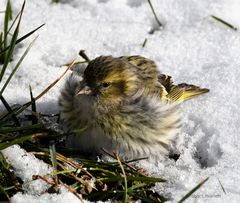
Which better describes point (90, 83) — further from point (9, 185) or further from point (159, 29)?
point (159, 29)

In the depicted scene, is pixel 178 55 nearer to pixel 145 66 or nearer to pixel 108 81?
pixel 145 66

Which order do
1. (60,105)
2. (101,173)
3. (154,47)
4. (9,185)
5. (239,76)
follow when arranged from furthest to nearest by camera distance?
(154,47), (239,76), (60,105), (101,173), (9,185)

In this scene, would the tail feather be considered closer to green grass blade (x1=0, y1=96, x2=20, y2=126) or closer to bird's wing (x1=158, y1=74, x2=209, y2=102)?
bird's wing (x1=158, y1=74, x2=209, y2=102)

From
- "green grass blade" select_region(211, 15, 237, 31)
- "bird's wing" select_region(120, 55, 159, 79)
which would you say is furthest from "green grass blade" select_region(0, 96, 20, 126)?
"green grass blade" select_region(211, 15, 237, 31)

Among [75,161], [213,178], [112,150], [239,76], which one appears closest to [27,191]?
[75,161]

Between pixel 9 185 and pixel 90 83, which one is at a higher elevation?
pixel 90 83

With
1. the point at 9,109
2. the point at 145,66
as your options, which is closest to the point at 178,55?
the point at 145,66
